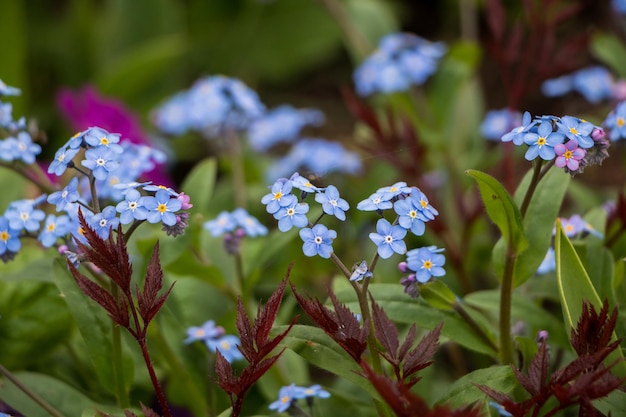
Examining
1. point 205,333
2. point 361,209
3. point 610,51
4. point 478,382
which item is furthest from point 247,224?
point 610,51

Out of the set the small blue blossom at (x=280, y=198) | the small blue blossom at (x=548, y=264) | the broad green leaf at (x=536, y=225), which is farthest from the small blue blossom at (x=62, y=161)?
the small blue blossom at (x=548, y=264)

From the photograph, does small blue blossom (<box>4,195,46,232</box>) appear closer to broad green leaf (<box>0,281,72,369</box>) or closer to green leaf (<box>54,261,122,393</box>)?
green leaf (<box>54,261,122,393</box>)

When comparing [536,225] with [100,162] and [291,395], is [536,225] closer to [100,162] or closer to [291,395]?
[291,395]

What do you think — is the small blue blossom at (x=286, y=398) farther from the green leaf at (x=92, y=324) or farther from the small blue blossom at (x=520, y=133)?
the small blue blossom at (x=520, y=133)

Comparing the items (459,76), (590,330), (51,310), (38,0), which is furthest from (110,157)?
(38,0)

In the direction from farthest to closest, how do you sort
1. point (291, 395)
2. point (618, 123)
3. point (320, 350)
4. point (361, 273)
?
point (618, 123), point (291, 395), point (320, 350), point (361, 273)

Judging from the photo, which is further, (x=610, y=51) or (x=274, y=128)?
(x=274, y=128)

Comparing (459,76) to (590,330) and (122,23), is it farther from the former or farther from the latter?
(122,23)
